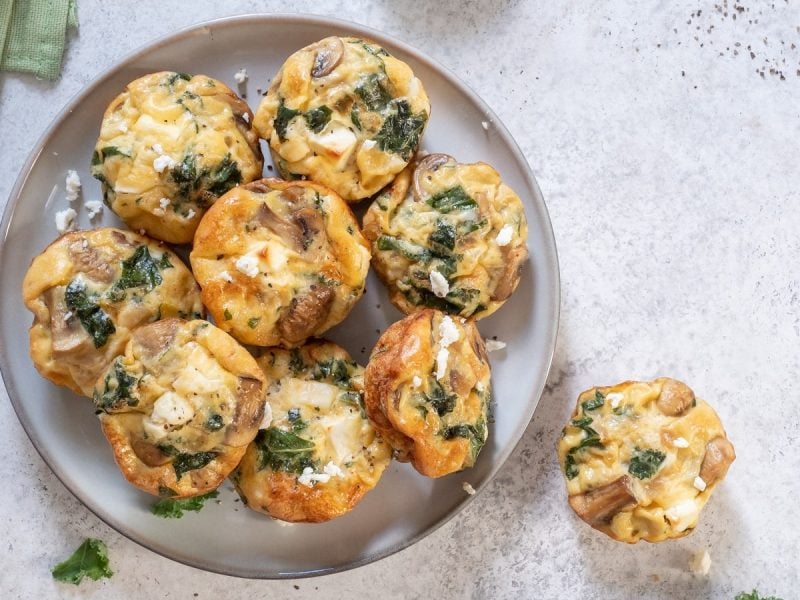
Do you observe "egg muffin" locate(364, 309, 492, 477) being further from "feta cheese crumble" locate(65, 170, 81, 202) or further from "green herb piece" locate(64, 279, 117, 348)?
"feta cheese crumble" locate(65, 170, 81, 202)

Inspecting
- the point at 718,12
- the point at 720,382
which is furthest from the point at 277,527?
the point at 718,12

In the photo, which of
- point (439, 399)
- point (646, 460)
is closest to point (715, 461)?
point (646, 460)

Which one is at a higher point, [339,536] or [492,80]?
[492,80]

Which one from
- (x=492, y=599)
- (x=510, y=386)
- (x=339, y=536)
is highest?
(x=510, y=386)

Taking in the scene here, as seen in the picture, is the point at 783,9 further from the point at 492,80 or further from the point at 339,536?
the point at 339,536

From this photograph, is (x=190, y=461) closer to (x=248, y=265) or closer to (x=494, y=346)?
(x=248, y=265)

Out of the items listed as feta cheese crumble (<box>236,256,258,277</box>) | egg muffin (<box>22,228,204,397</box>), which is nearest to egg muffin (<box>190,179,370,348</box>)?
feta cheese crumble (<box>236,256,258,277</box>)

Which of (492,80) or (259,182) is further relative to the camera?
(492,80)
